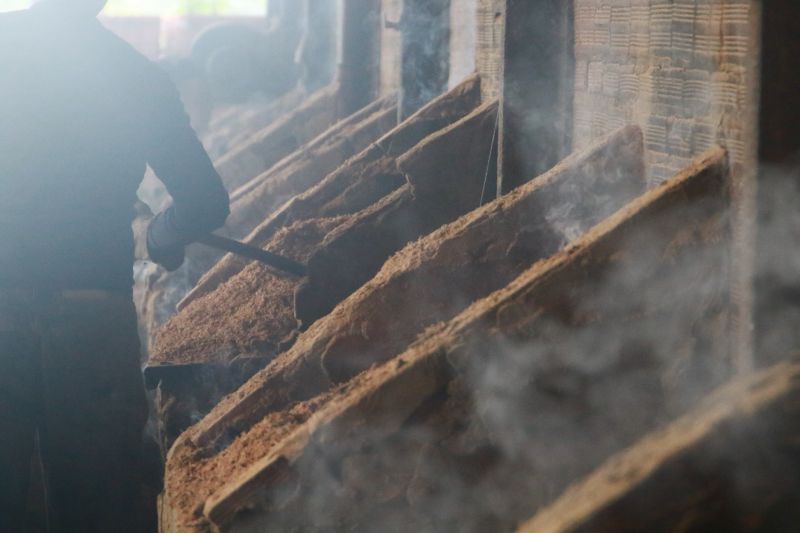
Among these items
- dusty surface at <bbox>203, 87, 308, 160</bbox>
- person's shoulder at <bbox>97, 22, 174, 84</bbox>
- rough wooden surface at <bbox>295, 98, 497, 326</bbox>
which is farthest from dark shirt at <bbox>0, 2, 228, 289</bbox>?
dusty surface at <bbox>203, 87, 308, 160</bbox>

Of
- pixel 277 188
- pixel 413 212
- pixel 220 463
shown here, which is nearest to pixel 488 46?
pixel 413 212

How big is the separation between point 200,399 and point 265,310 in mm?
631

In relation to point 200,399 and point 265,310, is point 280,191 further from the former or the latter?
point 200,399

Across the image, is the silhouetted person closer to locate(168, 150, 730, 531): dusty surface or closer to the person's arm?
the person's arm

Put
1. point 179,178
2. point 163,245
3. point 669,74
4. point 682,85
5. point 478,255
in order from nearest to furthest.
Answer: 1. point 682,85
2. point 669,74
3. point 478,255
4. point 179,178
5. point 163,245

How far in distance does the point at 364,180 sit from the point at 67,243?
2451 millimetres

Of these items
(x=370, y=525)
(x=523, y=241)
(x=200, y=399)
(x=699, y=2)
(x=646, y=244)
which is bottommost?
(x=200, y=399)

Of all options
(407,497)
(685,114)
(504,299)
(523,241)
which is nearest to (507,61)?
(523,241)

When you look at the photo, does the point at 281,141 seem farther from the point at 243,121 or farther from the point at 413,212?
the point at 413,212

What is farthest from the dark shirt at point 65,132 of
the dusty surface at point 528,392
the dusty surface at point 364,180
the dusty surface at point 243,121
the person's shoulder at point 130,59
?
the dusty surface at point 243,121

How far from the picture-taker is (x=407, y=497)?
3221mm

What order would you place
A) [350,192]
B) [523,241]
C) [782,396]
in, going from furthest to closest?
[350,192] → [523,241] → [782,396]

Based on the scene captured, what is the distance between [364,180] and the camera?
6758 millimetres

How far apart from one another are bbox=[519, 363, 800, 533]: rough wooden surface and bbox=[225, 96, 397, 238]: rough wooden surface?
618cm
